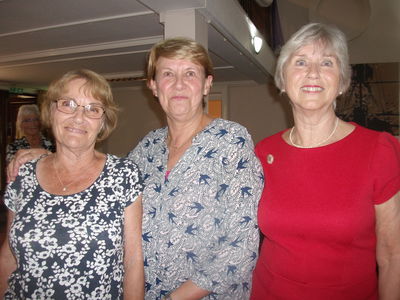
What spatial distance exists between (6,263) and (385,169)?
1.78m

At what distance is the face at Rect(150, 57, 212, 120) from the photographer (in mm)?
1572

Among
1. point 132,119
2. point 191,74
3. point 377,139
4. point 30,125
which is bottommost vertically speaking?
point 377,139

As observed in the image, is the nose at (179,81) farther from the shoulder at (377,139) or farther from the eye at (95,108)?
the shoulder at (377,139)

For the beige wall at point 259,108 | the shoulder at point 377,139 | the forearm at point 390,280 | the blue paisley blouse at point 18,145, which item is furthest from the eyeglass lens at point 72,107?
the beige wall at point 259,108

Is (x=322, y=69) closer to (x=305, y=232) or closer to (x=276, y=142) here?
(x=276, y=142)

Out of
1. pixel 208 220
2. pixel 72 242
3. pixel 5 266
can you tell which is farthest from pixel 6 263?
pixel 208 220

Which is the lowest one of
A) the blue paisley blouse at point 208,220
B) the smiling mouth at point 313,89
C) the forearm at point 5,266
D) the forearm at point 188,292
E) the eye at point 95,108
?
the forearm at point 188,292

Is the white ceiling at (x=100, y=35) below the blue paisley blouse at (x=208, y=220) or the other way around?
the other way around

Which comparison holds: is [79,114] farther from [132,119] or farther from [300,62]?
[132,119]

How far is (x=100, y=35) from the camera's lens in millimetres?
4367

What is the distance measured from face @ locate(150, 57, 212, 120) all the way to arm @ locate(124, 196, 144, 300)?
50 centimetres

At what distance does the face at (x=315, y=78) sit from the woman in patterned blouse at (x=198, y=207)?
1.08 feet

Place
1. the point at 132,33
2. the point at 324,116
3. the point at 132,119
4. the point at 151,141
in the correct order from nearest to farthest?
the point at 324,116 < the point at 151,141 < the point at 132,33 < the point at 132,119

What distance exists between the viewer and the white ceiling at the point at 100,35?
3.27m
